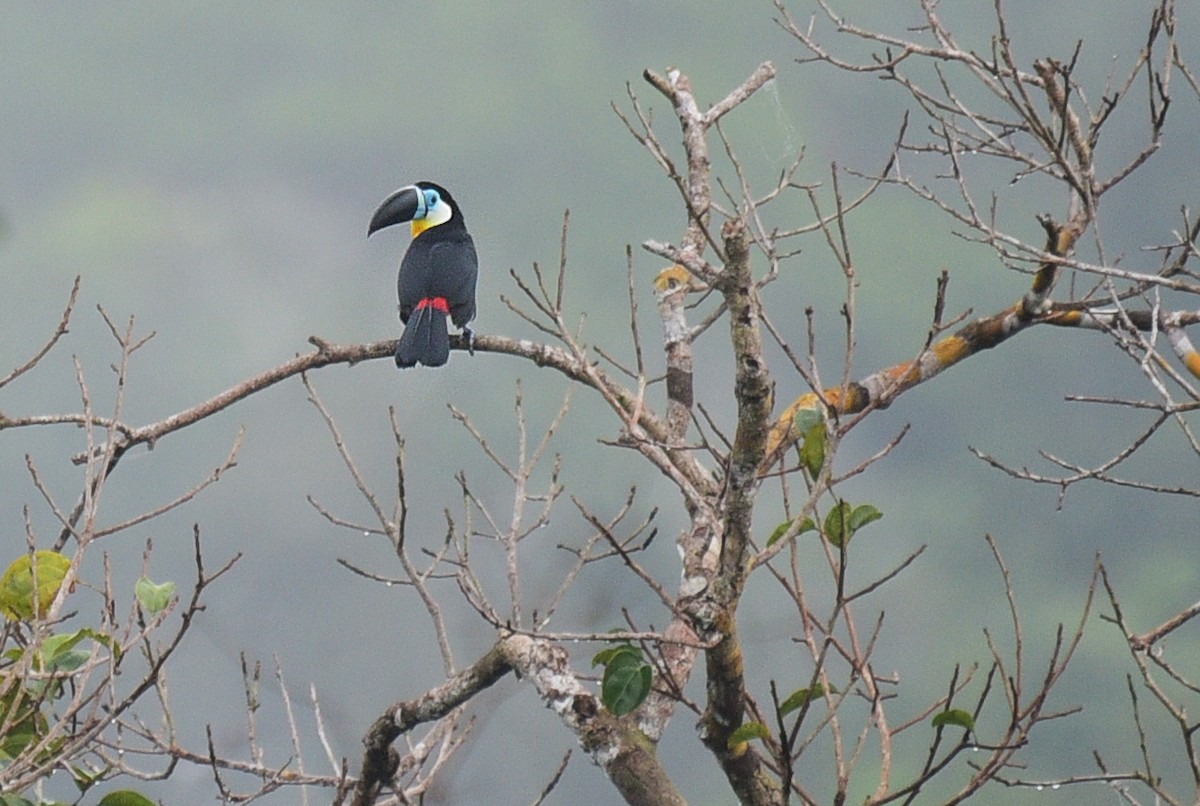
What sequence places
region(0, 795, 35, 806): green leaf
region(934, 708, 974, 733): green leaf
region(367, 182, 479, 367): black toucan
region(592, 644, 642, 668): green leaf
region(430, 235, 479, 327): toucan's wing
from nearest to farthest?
region(934, 708, 974, 733): green leaf, region(0, 795, 35, 806): green leaf, region(592, 644, 642, 668): green leaf, region(367, 182, 479, 367): black toucan, region(430, 235, 479, 327): toucan's wing

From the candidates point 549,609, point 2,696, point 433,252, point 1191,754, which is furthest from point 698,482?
point 433,252

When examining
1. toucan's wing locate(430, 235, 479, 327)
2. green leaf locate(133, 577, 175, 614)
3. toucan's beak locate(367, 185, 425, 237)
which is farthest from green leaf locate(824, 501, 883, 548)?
toucan's beak locate(367, 185, 425, 237)

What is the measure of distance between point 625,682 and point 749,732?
23cm

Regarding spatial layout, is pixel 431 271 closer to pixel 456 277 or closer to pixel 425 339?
pixel 456 277

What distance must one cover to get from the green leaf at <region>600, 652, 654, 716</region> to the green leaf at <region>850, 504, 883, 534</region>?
1.39 ft

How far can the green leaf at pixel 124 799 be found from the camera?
232 centimetres

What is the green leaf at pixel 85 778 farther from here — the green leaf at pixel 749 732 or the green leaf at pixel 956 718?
the green leaf at pixel 956 718

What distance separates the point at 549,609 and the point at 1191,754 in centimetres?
139

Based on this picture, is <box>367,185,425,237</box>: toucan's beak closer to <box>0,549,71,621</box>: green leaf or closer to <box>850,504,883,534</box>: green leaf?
<box>0,549,71,621</box>: green leaf

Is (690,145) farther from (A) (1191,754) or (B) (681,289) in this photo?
(A) (1191,754)

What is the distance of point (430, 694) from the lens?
2764mm

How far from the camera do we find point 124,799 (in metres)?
2.33

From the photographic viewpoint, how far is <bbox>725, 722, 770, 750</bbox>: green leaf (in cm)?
213

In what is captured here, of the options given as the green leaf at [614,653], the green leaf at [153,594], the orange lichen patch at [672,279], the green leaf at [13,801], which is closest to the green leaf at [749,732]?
the green leaf at [614,653]
